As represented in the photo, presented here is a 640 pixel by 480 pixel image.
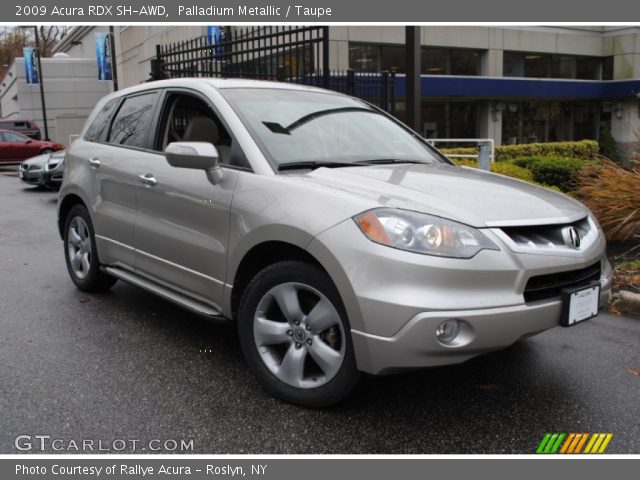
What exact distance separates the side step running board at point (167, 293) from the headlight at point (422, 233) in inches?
49.6

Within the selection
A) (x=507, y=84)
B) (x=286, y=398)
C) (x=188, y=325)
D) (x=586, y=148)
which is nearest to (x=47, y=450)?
(x=286, y=398)

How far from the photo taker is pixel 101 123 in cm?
533

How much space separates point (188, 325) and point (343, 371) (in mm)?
1975

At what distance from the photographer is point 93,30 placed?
139 ft

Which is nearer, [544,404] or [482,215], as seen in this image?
[482,215]

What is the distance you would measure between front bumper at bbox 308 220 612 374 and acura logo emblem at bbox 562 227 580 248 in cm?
35

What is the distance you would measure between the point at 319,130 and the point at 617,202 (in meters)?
3.87

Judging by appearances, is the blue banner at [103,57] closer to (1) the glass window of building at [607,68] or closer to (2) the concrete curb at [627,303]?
(1) the glass window of building at [607,68]

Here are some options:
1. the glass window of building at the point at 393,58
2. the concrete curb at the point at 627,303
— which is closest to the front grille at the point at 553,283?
the concrete curb at the point at 627,303

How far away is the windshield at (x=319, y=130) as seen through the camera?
3.81 m

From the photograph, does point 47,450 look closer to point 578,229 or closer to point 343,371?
point 343,371

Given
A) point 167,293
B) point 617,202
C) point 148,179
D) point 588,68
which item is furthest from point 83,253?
point 588,68

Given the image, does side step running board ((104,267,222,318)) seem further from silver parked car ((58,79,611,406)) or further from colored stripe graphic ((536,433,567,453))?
colored stripe graphic ((536,433,567,453))

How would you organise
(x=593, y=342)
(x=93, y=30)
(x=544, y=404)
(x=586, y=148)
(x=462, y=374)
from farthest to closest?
1. (x=93, y=30)
2. (x=586, y=148)
3. (x=593, y=342)
4. (x=462, y=374)
5. (x=544, y=404)
